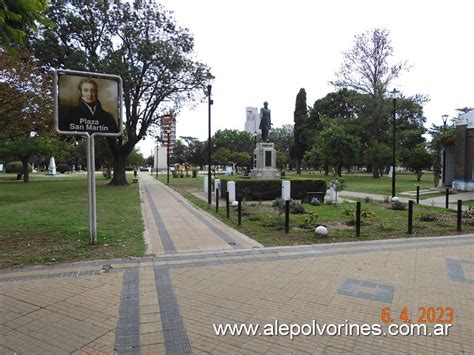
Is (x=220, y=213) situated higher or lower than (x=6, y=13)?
lower

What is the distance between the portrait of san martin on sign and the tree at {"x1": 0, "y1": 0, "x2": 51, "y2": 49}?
2.75m

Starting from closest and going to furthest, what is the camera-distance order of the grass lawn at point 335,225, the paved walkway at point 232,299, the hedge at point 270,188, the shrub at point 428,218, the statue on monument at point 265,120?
the paved walkway at point 232,299
the grass lawn at point 335,225
the shrub at point 428,218
the hedge at point 270,188
the statue on monument at point 265,120

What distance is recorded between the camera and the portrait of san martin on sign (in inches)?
291

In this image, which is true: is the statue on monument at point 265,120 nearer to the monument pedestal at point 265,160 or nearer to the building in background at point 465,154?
the monument pedestal at point 265,160

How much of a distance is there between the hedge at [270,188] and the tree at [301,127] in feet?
128

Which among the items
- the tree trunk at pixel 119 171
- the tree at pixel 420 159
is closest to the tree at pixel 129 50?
the tree trunk at pixel 119 171

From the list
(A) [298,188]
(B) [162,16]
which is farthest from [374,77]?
(A) [298,188]

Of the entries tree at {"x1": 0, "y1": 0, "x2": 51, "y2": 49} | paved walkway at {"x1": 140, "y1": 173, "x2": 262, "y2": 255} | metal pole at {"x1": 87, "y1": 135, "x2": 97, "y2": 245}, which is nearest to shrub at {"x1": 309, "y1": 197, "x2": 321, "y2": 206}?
paved walkway at {"x1": 140, "y1": 173, "x2": 262, "y2": 255}

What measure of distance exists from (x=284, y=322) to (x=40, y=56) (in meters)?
27.9

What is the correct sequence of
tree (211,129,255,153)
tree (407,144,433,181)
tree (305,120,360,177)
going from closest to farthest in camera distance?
tree (407,144,433,181)
tree (305,120,360,177)
tree (211,129,255,153)

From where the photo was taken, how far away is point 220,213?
43.3 feet

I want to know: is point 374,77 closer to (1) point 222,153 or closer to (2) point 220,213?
(2) point 220,213

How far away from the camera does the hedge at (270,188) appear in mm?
17969

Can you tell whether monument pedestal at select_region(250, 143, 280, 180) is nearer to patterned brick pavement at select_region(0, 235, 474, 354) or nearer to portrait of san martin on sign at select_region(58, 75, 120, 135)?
portrait of san martin on sign at select_region(58, 75, 120, 135)
